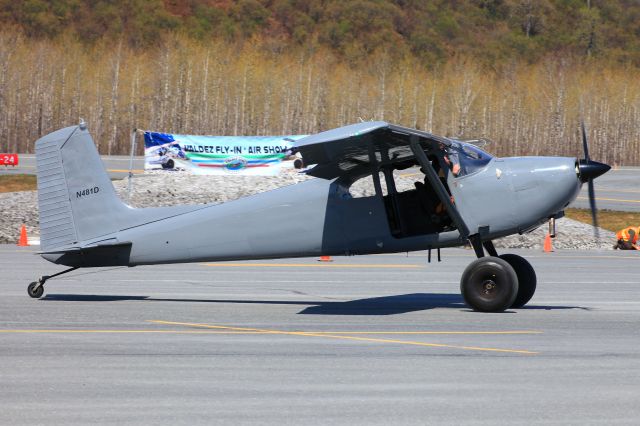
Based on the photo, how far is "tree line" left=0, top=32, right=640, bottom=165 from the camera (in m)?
71.6

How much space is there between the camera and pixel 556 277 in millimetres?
18328

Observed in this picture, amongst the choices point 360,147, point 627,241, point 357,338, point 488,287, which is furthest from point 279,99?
point 357,338

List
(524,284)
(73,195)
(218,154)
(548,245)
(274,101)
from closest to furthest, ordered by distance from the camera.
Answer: (524,284) < (73,195) < (548,245) < (218,154) < (274,101)

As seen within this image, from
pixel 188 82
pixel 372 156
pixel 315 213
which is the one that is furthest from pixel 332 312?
pixel 188 82

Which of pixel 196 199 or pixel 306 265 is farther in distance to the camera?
pixel 196 199

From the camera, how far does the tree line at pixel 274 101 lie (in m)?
71.6

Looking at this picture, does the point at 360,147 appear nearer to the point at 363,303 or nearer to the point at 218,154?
the point at 363,303

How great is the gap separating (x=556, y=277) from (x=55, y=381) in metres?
12.1

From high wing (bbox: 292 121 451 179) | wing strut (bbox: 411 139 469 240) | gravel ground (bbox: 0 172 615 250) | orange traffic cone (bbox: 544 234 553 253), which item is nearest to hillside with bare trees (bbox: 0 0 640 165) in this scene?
gravel ground (bbox: 0 172 615 250)

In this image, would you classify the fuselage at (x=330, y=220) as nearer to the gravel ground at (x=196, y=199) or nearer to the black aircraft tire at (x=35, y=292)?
the black aircraft tire at (x=35, y=292)

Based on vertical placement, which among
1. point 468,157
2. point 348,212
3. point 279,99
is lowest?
point 348,212

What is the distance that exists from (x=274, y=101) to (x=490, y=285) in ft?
209

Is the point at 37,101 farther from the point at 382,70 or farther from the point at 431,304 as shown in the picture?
the point at 431,304

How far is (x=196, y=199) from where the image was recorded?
29344 millimetres
